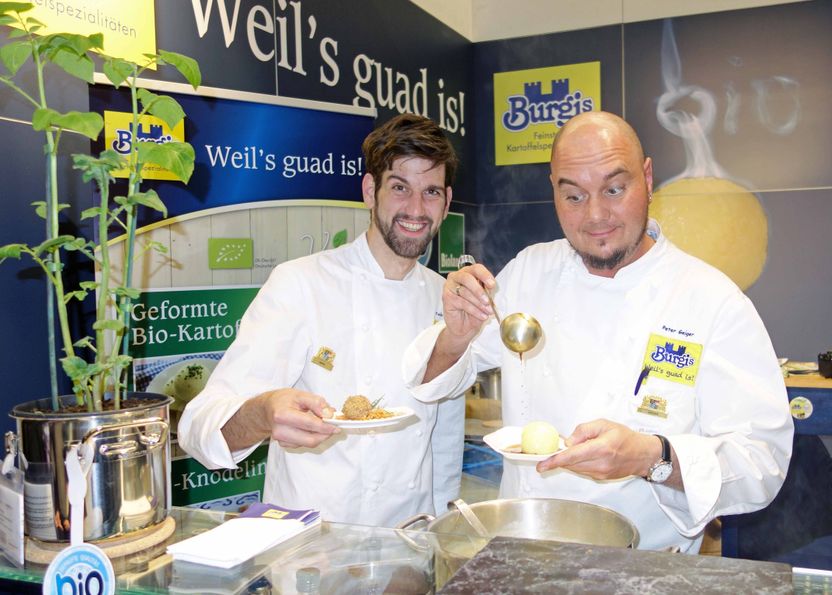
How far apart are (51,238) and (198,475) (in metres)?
1.58

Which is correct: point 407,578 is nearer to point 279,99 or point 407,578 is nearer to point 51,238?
point 51,238

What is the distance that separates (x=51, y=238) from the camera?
4.39 ft

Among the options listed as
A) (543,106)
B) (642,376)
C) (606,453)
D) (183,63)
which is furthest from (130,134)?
(543,106)

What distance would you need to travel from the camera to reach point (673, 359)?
71.2 inches

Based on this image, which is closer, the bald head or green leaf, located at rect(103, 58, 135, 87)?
green leaf, located at rect(103, 58, 135, 87)

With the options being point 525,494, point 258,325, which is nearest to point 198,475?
point 258,325

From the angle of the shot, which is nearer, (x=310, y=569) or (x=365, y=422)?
(x=310, y=569)

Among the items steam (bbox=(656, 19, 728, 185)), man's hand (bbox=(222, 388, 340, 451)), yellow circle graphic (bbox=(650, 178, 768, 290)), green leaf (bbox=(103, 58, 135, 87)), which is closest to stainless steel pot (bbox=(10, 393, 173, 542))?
man's hand (bbox=(222, 388, 340, 451))

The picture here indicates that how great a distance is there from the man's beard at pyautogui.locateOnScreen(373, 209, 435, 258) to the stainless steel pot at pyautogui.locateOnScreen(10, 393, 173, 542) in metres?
1.06

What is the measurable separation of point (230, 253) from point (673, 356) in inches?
68.7

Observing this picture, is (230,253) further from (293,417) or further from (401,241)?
(293,417)

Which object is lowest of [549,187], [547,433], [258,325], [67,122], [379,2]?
[547,433]

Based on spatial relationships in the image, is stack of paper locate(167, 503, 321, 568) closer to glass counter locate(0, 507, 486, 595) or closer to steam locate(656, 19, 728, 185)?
glass counter locate(0, 507, 486, 595)

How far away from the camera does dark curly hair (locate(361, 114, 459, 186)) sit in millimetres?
2158
